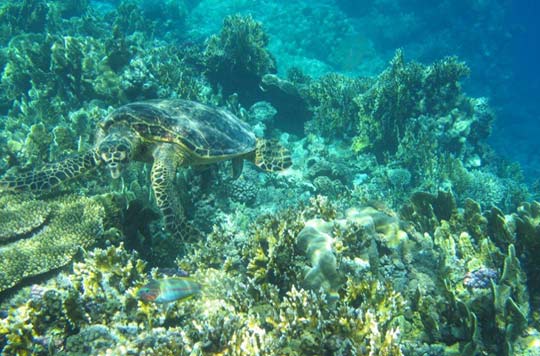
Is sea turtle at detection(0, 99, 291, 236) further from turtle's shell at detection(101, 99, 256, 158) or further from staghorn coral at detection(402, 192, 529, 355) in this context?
staghorn coral at detection(402, 192, 529, 355)

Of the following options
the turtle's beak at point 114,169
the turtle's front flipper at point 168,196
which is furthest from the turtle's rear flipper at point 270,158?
the turtle's beak at point 114,169

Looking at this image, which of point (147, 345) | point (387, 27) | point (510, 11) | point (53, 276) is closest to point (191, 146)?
point (53, 276)

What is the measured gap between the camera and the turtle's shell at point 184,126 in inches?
222

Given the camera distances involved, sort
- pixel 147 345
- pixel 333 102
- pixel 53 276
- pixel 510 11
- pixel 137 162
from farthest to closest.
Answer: pixel 510 11
pixel 333 102
pixel 137 162
pixel 53 276
pixel 147 345

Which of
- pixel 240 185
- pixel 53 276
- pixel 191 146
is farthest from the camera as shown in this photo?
pixel 240 185

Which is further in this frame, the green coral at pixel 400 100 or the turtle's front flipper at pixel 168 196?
the green coral at pixel 400 100

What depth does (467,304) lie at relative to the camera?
3.39 m

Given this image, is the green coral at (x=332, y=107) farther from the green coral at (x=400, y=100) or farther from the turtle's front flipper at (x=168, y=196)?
the turtle's front flipper at (x=168, y=196)

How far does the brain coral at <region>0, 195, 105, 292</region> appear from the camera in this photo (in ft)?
12.2

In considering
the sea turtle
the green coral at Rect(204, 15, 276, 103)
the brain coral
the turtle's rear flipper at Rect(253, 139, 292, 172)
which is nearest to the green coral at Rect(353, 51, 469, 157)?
the green coral at Rect(204, 15, 276, 103)

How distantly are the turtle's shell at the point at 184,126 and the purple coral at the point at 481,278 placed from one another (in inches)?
167

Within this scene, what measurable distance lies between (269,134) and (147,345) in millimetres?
7866

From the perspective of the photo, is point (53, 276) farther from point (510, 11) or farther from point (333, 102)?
point (510, 11)

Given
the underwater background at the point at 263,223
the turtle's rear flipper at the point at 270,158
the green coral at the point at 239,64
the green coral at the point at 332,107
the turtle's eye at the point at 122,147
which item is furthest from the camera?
the green coral at the point at 239,64
